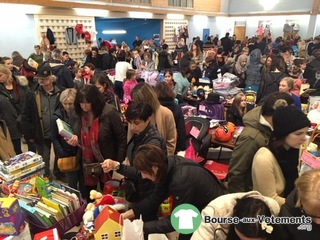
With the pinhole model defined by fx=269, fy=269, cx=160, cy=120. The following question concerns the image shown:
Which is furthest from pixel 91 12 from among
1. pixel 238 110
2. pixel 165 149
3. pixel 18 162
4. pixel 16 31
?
pixel 165 149

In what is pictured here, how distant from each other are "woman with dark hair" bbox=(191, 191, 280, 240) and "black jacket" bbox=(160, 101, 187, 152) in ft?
5.33

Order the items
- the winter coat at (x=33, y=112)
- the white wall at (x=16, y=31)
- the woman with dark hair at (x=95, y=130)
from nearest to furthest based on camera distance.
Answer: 1. the woman with dark hair at (x=95, y=130)
2. the winter coat at (x=33, y=112)
3. the white wall at (x=16, y=31)

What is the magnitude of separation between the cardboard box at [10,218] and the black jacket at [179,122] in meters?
1.84

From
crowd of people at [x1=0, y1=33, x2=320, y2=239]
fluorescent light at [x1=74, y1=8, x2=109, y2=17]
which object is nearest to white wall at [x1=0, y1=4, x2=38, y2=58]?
fluorescent light at [x1=74, y1=8, x2=109, y2=17]

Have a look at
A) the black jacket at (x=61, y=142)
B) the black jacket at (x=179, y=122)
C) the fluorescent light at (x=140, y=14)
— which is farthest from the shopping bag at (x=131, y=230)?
the fluorescent light at (x=140, y=14)

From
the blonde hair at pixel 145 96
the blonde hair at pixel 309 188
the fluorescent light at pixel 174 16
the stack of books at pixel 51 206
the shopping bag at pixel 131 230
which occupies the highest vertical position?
the fluorescent light at pixel 174 16

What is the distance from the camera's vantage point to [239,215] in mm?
1345

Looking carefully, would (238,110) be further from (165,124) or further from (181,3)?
(181,3)

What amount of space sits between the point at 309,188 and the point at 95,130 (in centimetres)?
179

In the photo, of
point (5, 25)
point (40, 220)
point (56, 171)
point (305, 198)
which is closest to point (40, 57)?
point (5, 25)

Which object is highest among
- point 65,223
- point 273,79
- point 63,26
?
point 63,26

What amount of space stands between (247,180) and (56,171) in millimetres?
2749

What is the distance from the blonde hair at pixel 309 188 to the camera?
130 centimetres

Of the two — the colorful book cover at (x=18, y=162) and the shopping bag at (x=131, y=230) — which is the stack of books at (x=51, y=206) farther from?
the shopping bag at (x=131, y=230)
